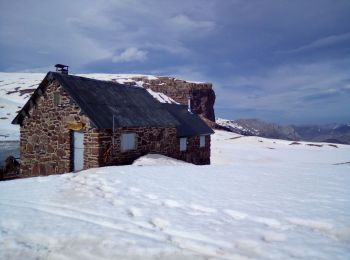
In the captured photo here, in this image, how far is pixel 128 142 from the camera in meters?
17.5

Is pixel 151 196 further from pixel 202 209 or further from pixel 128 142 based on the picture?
pixel 128 142

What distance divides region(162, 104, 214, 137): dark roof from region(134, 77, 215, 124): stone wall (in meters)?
Answer: 41.2

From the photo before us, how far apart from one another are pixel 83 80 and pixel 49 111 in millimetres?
2783

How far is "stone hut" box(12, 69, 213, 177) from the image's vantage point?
1606cm

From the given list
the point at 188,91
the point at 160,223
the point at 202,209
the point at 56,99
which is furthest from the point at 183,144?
the point at 188,91

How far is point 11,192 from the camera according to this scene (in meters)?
9.08

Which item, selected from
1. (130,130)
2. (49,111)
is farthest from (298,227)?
(49,111)

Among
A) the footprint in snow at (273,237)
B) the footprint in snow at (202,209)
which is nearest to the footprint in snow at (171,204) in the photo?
the footprint in snow at (202,209)

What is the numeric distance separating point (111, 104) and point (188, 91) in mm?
51743

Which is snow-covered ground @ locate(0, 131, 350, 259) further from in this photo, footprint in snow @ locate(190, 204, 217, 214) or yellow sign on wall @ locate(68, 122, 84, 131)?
yellow sign on wall @ locate(68, 122, 84, 131)

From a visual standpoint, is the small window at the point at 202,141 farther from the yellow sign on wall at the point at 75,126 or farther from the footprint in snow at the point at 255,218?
the footprint in snow at the point at 255,218

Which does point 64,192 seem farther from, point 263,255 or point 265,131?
point 265,131

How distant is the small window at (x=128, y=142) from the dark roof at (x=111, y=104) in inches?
25.0

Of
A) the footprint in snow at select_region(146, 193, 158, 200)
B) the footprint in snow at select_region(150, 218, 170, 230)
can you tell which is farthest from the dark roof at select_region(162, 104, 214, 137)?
the footprint in snow at select_region(150, 218, 170, 230)
